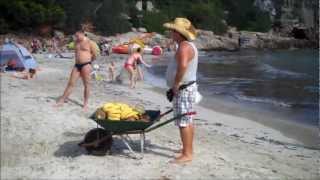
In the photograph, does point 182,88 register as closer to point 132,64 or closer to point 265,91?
point 132,64

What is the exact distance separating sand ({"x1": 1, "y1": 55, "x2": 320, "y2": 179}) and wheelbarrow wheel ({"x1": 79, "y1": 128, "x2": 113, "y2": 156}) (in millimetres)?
96

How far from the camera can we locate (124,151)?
8.00 m

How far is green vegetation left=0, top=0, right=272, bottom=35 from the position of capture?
4481cm

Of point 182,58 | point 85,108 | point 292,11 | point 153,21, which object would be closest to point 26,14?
point 153,21

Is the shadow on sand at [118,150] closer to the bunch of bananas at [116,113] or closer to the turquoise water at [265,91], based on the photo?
the bunch of bananas at [116,113]

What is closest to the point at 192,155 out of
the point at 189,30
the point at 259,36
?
the point at 189,30

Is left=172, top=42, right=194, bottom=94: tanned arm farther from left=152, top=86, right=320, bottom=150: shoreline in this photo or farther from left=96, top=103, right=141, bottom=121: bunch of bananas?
left=152, top=86, right=320, bottom=150: shoreline

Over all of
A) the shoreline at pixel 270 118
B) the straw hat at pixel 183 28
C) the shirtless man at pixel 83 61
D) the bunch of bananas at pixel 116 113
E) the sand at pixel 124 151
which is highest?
the straw hat at pixel 183 28

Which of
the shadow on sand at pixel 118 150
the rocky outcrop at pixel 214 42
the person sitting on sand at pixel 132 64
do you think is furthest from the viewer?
the rocky outcrop at pixel 214 42

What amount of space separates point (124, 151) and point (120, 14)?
47894 mm

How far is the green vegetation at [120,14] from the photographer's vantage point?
44812 millimetres

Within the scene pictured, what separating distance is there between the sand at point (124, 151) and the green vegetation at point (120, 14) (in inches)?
1293

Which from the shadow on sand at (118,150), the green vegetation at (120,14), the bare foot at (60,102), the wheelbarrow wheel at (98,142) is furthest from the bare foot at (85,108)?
the green vegetation at (120,14)

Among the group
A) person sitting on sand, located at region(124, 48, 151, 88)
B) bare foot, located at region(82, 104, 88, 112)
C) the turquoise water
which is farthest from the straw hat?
person sitting on sand, located at region(124, 48, 151, 88)
